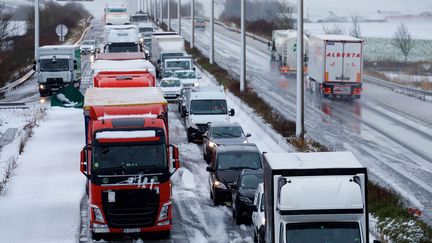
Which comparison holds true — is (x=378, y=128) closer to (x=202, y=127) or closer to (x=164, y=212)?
(x=202, y=127)

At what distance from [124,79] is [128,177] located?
36.5 ft

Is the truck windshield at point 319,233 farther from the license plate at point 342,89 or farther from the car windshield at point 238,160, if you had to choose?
the license plate at point 342,89

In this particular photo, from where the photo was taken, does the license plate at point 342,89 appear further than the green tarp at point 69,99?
Yes

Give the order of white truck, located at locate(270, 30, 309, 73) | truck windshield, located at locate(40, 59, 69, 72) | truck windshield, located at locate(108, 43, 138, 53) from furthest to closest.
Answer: white truck, located at locate(270, 30, 309, 73) → truck windshield, located at locate(108, 43, 138, 53) → truck windshield, located at locate(40, 59, 69, 72)

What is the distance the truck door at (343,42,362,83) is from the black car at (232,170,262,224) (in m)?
30.5

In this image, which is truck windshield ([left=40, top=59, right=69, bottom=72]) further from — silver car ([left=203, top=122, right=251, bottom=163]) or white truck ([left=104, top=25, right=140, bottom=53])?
silver car ([left=203, top=122, right=251, bottom=163])

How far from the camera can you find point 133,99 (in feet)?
77.8

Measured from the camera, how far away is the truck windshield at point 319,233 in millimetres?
15039

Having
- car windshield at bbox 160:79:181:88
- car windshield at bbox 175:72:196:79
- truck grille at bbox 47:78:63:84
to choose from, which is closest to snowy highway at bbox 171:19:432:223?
car windshield at bbox 175:72:196:79

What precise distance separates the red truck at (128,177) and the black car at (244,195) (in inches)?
81.0

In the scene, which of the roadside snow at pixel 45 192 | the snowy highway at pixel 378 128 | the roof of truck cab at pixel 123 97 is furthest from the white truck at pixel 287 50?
the roof of truck cab at pixel 123 97

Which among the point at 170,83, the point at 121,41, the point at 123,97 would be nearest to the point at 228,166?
the point at 123,97

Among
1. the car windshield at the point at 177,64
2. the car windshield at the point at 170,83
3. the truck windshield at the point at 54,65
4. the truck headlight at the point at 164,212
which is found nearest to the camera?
the truck headlight at the point at 164,212

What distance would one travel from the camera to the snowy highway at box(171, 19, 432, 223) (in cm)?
2933
